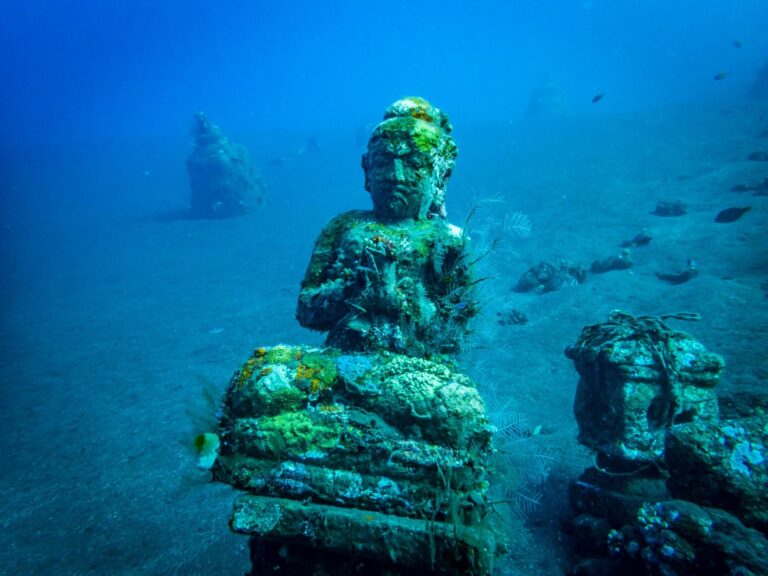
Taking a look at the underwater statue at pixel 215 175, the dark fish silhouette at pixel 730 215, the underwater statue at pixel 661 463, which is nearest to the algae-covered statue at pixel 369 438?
the underwater statue at pixel 661 463

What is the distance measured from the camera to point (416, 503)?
2.37 metres

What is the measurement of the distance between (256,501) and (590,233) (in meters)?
16.6

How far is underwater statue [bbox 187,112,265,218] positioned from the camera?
88.1ft

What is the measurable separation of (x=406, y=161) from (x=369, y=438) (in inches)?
113

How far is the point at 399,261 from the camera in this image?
368 centimetres

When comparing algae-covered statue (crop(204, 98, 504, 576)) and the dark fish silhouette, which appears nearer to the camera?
algae-covered statue (crop(204, 98, 504, 576))

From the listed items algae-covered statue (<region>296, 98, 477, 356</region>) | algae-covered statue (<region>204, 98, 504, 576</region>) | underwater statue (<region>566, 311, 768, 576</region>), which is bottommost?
underwater statue (<region>566, 311, 768, 576</region>)

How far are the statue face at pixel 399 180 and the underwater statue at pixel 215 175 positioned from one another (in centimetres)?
2630

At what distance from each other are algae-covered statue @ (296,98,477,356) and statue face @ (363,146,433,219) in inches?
0.4

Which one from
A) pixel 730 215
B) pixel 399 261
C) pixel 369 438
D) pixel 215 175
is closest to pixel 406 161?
pixel 399 261

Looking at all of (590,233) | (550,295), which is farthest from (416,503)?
(590,233)

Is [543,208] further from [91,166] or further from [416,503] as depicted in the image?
[91,166]

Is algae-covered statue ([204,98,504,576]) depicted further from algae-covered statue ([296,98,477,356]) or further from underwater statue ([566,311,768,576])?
underwater statue ([566,311,768,576])

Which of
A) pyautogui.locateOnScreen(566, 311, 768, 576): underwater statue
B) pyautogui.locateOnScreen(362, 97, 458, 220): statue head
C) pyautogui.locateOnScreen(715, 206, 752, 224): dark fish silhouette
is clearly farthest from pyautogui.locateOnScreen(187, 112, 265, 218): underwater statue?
pyautogui.locateOnScreen(566, 311, 768, 576): underwater statue
